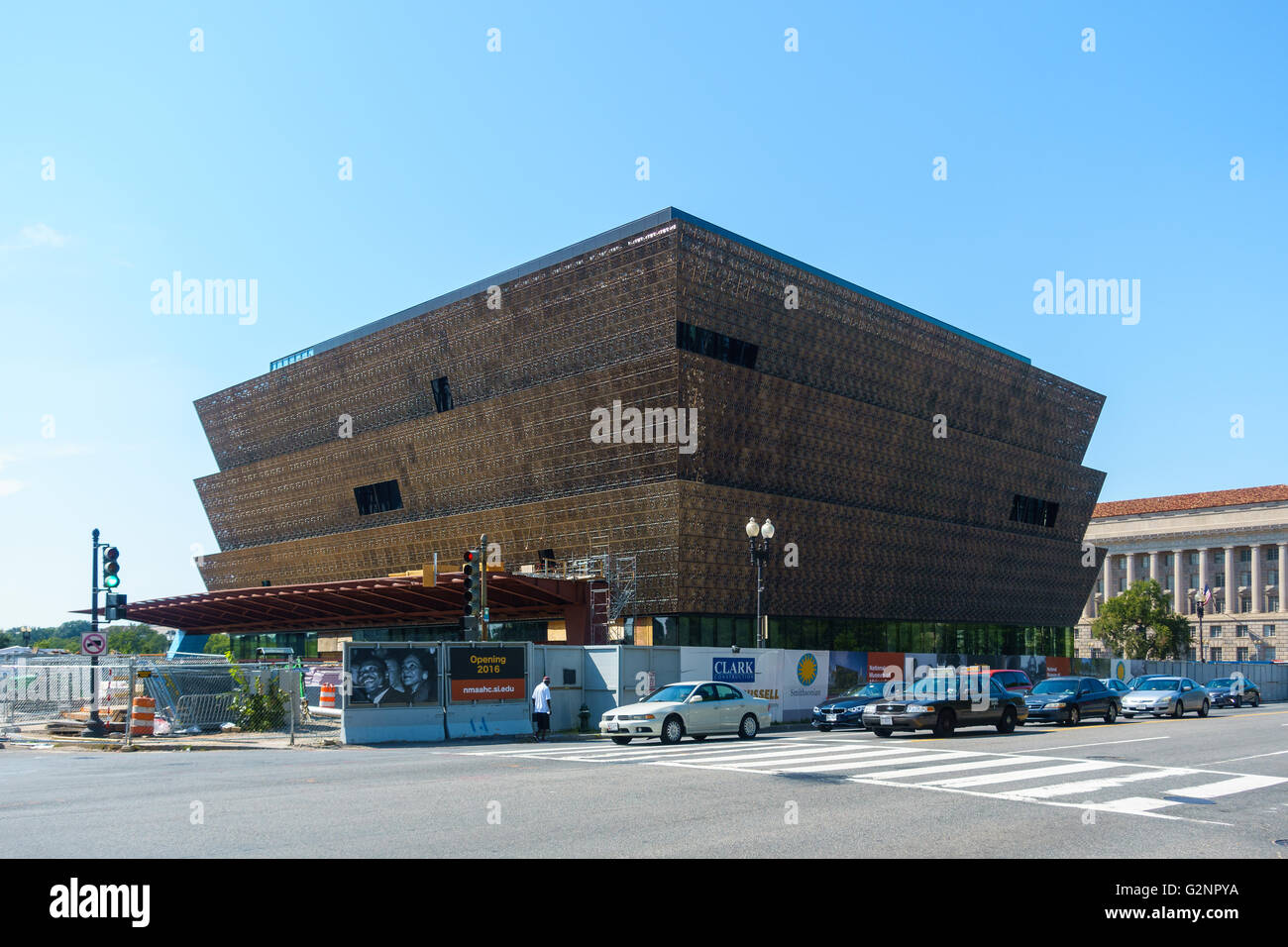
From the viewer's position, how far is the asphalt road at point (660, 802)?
10.4 metres

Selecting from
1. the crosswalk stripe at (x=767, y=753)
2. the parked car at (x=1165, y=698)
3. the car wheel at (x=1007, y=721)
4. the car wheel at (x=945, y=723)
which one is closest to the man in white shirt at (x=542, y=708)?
the crosswalk stripe at (x=767, y=753)

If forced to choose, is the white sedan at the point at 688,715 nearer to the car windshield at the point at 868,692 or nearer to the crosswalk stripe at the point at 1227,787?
the car windshield at the point at 868,692

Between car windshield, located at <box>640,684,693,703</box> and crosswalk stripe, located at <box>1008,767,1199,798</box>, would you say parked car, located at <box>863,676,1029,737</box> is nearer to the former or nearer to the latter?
car windshield, located at <box>640,684,693,703</box>

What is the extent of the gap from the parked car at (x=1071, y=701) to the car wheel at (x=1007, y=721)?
4969mm

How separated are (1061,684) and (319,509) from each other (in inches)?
1997

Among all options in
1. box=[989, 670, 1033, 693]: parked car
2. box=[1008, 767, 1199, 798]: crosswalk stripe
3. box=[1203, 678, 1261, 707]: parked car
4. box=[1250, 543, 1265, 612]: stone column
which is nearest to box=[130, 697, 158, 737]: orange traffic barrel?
box=[1008, 767, 1199, 798]: crosswalk stripe

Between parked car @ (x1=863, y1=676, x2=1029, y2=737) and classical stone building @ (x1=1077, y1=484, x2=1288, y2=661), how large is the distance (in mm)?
97712

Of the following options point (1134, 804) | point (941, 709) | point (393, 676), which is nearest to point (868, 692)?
point (941, 709)

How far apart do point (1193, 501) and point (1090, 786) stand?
12698 centimetres
